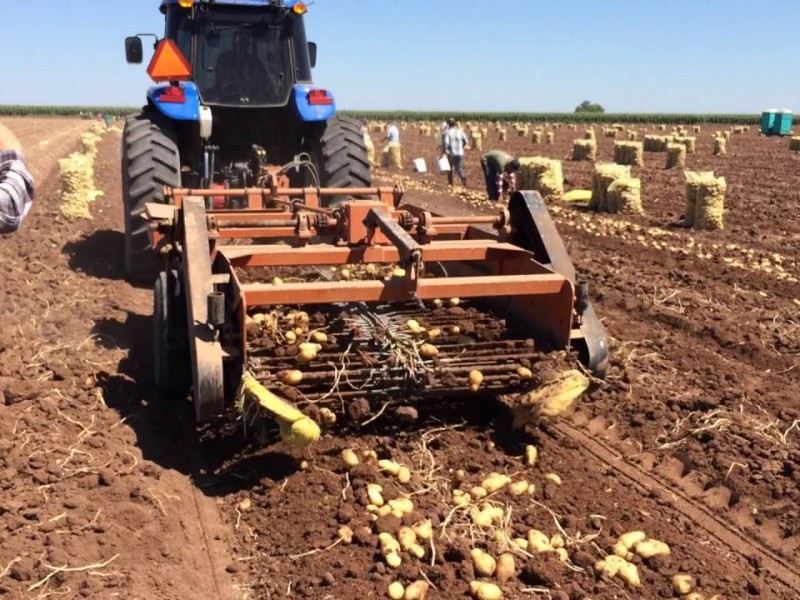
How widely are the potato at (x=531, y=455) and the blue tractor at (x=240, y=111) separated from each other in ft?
14.3

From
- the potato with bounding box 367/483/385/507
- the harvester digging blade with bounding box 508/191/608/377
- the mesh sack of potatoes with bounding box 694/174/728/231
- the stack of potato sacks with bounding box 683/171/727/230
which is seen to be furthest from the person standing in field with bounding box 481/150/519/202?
the potato with bounding box 367/483/385/507

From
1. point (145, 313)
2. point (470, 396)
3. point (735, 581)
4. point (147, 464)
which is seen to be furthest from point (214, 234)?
point (735, 581)

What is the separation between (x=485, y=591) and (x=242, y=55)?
655 centimetres

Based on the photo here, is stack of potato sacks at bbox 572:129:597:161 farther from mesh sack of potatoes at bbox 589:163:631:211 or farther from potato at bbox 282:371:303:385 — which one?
potato at bbox 282:371:303:385

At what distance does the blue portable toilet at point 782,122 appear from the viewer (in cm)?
4306

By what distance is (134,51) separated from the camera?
28.0ft

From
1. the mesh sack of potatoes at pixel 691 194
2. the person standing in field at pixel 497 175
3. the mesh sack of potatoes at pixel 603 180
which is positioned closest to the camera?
the mesh sack of potatoes at pixel 691 194

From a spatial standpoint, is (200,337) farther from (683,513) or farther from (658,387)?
(658,387)

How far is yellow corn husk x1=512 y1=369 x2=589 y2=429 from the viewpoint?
14.3 ft

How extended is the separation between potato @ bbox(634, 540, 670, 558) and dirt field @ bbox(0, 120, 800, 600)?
1.3 inches

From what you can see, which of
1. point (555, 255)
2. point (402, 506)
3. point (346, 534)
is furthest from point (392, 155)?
point (346, 534)

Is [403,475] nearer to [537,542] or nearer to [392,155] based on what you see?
[537,542]

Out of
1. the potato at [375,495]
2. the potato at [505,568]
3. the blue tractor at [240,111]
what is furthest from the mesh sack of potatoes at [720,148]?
the potato at [505,568]

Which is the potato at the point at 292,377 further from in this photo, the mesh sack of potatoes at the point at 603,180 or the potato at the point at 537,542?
the mesh sack of potatoes at the point at 603,180
